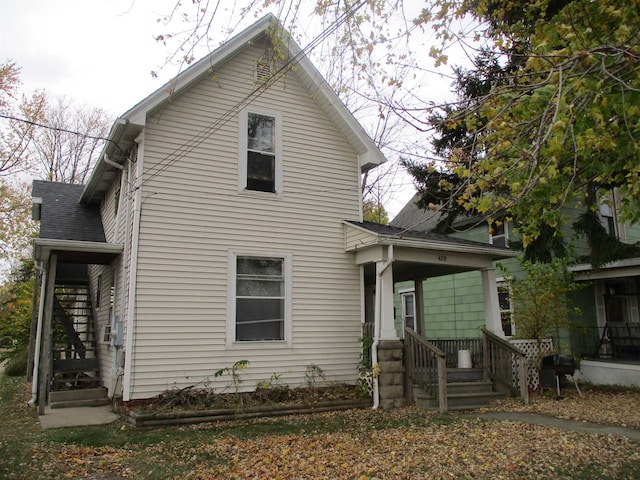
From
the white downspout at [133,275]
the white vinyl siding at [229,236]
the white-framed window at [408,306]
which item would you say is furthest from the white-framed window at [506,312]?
the white downspout at [133,275]

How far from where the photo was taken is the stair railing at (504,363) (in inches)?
409

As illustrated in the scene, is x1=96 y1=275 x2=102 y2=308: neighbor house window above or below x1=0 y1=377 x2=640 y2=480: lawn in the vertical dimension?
above

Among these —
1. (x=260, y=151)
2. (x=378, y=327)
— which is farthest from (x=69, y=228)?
(x=378, y=327)

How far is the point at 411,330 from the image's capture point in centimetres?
1052

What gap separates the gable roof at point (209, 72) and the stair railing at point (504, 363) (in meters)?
4.61

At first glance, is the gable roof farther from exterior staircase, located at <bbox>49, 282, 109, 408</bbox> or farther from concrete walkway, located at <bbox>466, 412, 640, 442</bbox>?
concrete walkway, located at <bbox>466, 412, 640, 442</bbox>

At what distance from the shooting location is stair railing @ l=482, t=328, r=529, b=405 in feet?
34.1

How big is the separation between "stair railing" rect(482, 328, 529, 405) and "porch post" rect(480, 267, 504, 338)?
0.41 m

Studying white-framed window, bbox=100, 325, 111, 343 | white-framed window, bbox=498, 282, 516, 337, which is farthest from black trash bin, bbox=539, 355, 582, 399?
white-framed window, bbox=100, 325, 111, 343

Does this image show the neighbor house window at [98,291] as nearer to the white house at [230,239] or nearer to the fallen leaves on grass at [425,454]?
the white house at [230,239]

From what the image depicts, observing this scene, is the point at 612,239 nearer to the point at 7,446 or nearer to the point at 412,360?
the point at 412,360

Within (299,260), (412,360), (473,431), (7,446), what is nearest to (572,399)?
(412,360)

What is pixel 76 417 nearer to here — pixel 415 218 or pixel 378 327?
pixel 378 327

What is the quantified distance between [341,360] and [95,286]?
7.27 m
